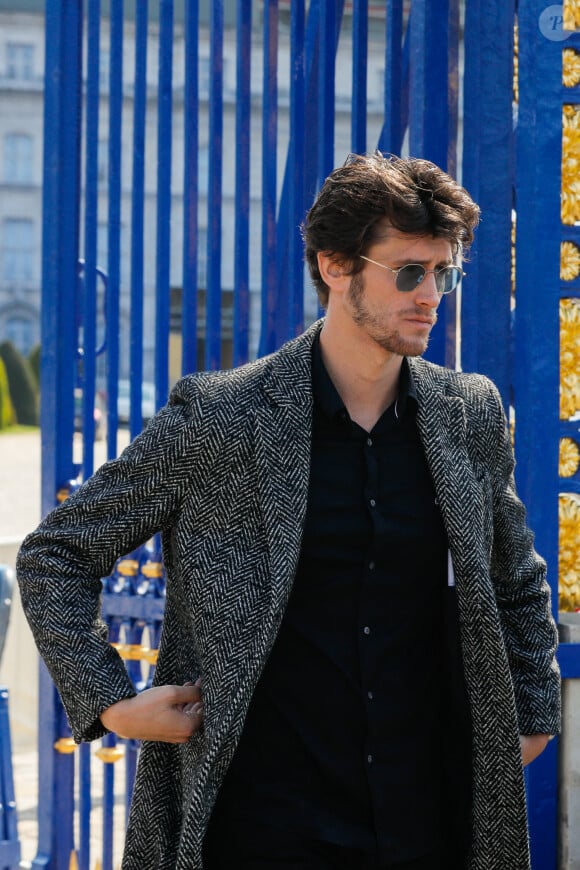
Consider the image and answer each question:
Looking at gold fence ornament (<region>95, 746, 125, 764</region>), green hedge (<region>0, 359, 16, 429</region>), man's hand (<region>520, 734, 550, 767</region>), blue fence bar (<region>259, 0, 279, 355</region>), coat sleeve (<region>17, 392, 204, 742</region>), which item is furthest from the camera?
green hedge (<region>0, 359, 16, 429</region>)

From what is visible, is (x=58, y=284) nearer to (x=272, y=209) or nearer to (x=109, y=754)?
(x=272, y=209)

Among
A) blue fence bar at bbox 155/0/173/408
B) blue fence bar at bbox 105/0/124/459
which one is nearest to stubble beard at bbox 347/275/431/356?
blue fence bar at bbox 155/0/173/408

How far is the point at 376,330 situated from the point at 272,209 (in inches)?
80.3

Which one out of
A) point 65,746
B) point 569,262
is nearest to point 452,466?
point 569,262

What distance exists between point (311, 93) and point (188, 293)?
2.43 feet

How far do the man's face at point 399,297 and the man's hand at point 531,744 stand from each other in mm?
722

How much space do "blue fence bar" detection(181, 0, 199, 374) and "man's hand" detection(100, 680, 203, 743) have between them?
6.85 ft

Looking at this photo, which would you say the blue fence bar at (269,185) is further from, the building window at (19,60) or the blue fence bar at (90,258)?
the building window at (19,60)

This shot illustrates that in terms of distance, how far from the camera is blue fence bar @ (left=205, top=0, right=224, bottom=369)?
13.7 feet

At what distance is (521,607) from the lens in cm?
244

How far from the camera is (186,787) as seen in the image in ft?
7.41

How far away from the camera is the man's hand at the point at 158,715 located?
7.27ft

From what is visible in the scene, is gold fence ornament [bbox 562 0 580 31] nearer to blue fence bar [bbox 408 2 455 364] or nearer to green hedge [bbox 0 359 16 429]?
blue fence bar [bbox 408 2 455 364]

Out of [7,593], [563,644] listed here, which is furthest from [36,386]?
[563,644]
